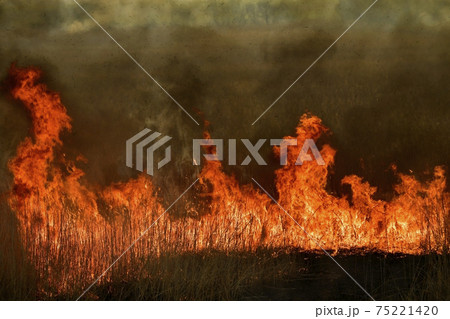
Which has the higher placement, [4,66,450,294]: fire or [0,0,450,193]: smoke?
[0,0,450,193]: smoke

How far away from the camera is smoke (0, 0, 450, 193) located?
6.45 meters

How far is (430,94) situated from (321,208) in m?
1.85

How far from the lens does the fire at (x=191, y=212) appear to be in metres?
4.30

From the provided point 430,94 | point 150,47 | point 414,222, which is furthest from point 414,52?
point 150,47

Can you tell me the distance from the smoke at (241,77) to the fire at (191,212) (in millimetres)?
269

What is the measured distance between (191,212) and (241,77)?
7.53ft

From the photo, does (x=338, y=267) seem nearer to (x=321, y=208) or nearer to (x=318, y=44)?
(x=321, y=208)

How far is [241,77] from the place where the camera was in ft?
21.8

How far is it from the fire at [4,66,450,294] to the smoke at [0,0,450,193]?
0.27 m

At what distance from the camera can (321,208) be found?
5.68 metres

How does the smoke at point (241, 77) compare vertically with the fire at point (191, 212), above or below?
above

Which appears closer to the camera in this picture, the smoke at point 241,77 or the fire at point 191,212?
the fire at point 191,212

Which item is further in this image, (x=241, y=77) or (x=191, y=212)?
(x=241, y=77)

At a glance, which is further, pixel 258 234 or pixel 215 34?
pixel 215 34
